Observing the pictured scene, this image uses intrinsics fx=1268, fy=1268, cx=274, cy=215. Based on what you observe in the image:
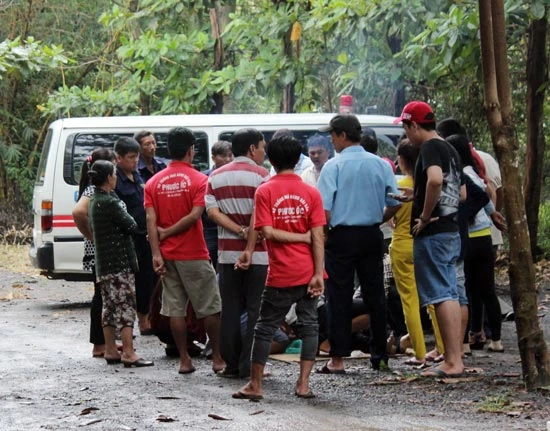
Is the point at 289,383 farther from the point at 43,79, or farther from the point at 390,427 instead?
the point at 43,79

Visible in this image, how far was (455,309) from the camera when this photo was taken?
921 cm

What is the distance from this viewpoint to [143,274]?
1229 cm

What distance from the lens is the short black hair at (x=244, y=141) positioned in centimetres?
945

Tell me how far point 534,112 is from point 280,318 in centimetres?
Answer: 885

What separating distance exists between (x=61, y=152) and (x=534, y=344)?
8.01 metres

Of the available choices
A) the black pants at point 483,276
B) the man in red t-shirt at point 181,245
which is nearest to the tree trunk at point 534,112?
the black pants at point 483,276

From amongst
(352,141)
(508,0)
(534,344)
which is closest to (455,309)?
(534,344)

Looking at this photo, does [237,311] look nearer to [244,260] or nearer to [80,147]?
[244,260]

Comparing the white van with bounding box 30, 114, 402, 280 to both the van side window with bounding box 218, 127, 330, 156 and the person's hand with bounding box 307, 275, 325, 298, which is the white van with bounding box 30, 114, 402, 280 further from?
the person's hand with bounding box 307, 275, 325, 298

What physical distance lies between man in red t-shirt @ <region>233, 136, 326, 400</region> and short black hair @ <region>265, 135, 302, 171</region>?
10cm

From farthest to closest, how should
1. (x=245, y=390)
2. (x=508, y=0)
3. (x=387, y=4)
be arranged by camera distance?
1. (x=387, y=4)
2. (x=508, y=0)
3. (x=245, y=390)

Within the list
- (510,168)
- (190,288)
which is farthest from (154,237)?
(510,168)

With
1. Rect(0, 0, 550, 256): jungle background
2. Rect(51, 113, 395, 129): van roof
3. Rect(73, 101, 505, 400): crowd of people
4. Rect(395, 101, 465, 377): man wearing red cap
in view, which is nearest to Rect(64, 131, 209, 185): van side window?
Rect(51, 113, 395, 129): van roof

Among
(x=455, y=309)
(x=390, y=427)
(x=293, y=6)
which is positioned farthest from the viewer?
(x=293, y=6)
